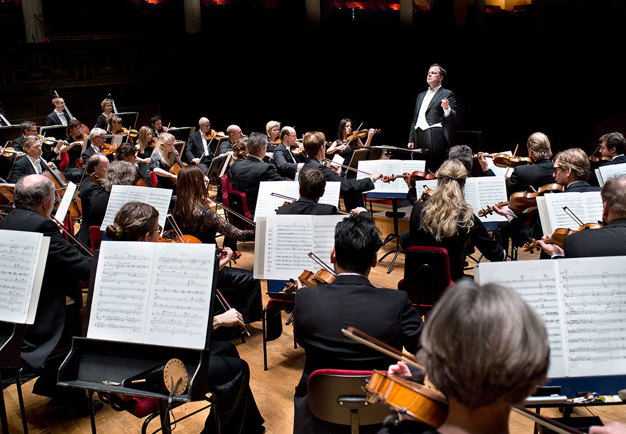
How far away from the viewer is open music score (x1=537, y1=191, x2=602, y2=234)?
3352 mm

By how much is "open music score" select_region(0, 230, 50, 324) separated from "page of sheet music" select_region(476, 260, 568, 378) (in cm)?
188

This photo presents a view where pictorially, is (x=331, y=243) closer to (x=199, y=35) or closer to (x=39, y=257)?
(x=39, y=257)

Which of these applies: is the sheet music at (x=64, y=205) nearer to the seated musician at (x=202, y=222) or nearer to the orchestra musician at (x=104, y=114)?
the seated musician at (x=202, y=222)

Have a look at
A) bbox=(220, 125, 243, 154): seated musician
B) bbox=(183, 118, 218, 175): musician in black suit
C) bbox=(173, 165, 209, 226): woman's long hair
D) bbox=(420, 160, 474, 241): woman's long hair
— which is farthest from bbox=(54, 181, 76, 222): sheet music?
bbox=(183, 118, 218, 175): musician in black suit

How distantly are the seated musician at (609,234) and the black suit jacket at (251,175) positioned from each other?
3.19 meters

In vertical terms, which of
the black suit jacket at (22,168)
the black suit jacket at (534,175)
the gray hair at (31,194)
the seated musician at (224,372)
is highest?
the black suit jacket at (22,168)

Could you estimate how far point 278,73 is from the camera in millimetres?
11773

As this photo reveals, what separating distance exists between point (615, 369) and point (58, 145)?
779cm

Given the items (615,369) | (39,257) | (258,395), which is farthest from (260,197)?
(615,369)

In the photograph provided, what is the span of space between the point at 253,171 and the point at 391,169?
1.40 metres

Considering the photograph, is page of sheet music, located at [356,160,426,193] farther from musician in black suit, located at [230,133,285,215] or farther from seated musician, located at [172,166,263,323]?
seated musician, located at [172,166,263,323]

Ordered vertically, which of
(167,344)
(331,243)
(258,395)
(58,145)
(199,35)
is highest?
(199,35)

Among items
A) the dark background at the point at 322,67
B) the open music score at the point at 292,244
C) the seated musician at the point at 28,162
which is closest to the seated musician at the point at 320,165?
the open music score at the point at 292,244

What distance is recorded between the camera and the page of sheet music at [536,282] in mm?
1916
